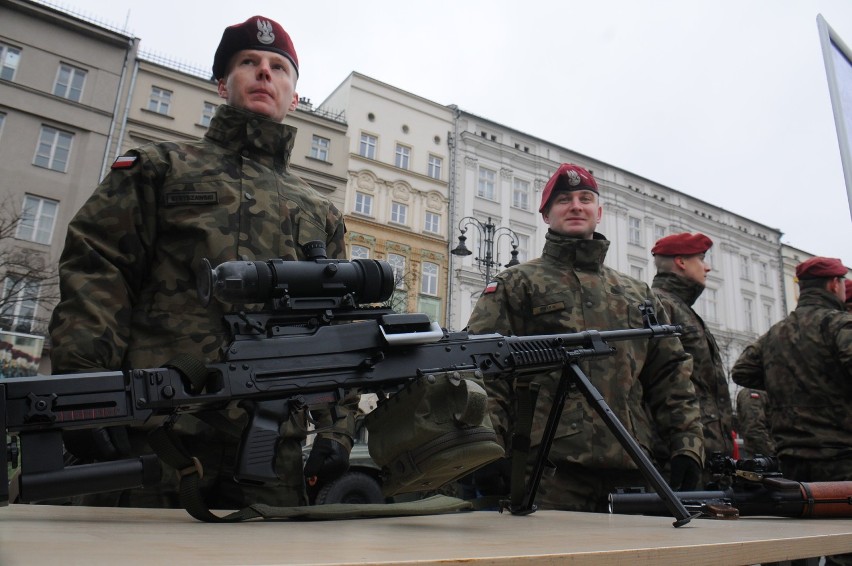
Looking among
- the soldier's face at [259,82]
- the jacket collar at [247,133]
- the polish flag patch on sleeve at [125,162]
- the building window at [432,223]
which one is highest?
the building window at [432,223]

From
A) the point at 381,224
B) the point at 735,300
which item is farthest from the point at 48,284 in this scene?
the point at 735,300

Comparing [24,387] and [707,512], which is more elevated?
[24,387]

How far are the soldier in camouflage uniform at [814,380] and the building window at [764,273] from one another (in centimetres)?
3681

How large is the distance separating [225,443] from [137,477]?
0.72 m

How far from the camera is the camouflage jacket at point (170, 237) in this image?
2070 millimetres

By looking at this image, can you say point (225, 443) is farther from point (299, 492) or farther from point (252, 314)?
point (252, 314)

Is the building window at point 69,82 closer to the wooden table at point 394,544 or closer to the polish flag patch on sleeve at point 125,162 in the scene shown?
the polish flag patch on sleeve at point 125,162

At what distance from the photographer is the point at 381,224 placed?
25.0 metres

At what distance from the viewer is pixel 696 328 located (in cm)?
514

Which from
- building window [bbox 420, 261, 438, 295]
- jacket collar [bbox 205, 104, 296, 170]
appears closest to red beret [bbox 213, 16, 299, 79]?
jacket collar [bbox 205, 104, 296, 170]

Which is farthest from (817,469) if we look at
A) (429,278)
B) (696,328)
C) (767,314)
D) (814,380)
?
(767,314)

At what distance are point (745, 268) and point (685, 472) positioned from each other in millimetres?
38493

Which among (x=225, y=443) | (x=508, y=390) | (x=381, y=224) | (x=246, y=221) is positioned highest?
(x=381, y=224)

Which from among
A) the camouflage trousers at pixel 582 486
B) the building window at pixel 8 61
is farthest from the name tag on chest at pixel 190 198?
the building window at pixel 8 61
